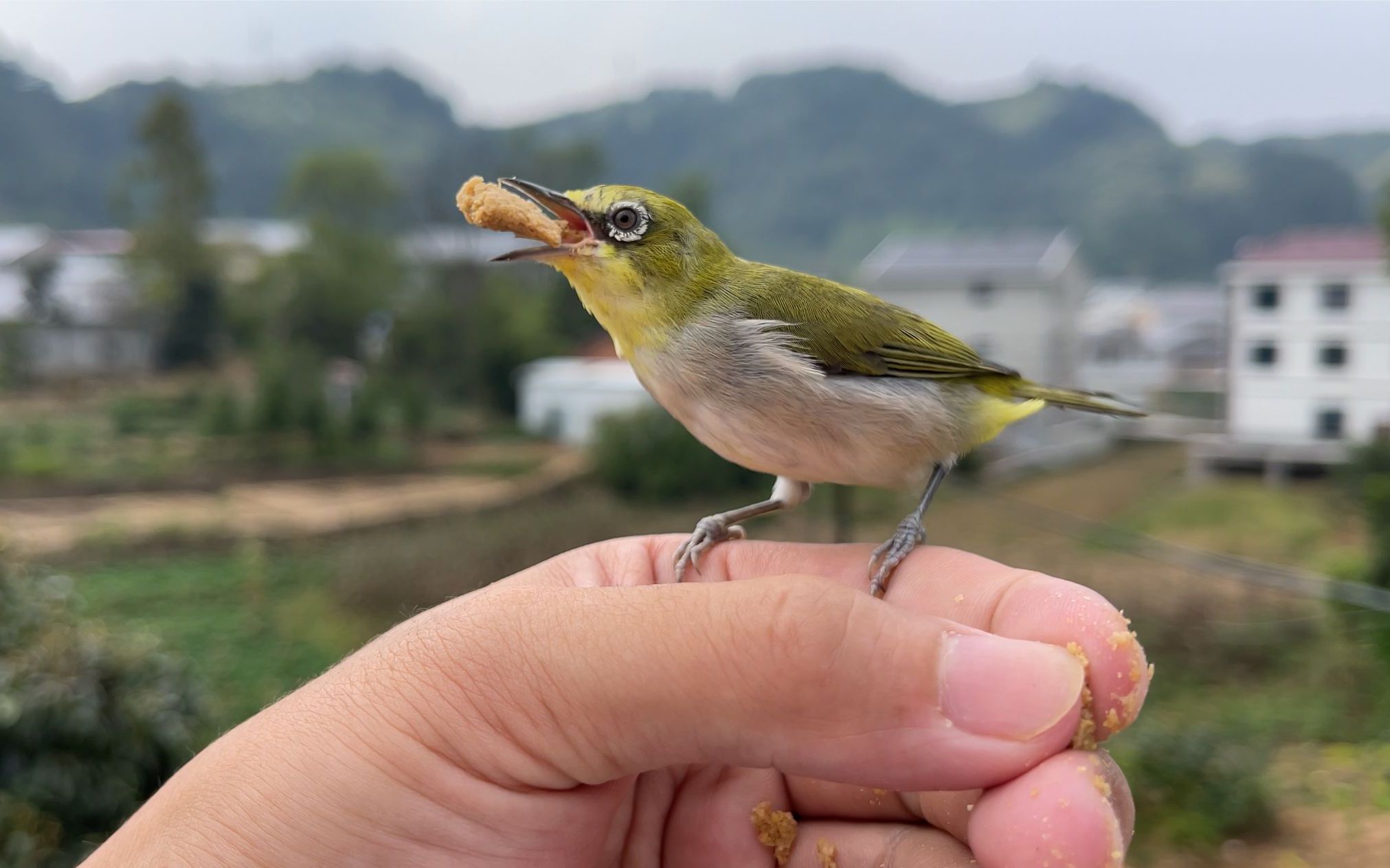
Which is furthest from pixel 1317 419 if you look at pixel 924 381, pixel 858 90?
pixel 858 90

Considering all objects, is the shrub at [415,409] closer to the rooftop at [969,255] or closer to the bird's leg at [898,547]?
the rooftop at [969,255]

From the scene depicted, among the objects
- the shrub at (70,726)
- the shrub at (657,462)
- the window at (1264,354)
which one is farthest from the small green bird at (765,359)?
the shrub at (657,462)

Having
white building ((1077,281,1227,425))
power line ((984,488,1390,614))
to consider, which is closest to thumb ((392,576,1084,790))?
power line ((984,488,1390,614))

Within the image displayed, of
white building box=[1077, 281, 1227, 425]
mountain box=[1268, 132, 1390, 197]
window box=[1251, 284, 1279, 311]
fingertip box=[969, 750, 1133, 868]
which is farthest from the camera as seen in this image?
white building box=[1077, 281, 1227, 425]

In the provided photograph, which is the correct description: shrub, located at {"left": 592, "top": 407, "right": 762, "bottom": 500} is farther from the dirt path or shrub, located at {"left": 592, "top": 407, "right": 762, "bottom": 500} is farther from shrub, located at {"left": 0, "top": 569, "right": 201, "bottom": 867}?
shrub, located at {"left": 0, "top": 569, "right": 201, "bottom": 867}

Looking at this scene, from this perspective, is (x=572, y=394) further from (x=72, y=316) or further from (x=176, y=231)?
(x=72, y=316)
